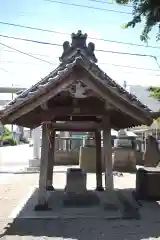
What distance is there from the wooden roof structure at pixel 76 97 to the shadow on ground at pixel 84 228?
214 cm

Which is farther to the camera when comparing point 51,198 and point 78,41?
point 51,198

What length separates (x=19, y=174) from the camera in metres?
19.4

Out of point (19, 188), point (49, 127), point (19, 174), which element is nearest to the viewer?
point (49, 127)

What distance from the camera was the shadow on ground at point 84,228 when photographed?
7.17m

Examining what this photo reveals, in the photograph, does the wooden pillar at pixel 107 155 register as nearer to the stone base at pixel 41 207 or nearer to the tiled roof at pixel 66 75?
the tiled roof at pixel 66 75

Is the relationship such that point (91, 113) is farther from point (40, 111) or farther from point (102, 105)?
point (40, 111)

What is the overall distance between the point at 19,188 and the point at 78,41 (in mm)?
6701

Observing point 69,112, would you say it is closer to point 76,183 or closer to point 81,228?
point 76,183

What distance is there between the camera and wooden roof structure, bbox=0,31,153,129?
25.7 feet

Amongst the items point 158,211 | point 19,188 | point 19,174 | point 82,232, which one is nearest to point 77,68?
point 82,232

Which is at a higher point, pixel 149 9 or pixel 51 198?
pixel 149 9

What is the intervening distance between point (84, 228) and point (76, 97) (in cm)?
275

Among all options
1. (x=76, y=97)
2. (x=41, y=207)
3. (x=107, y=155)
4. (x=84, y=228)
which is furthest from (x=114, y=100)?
(x=41, y=207)

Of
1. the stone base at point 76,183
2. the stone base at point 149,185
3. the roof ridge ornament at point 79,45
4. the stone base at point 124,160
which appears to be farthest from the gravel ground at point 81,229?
the stone base at point 124,160
